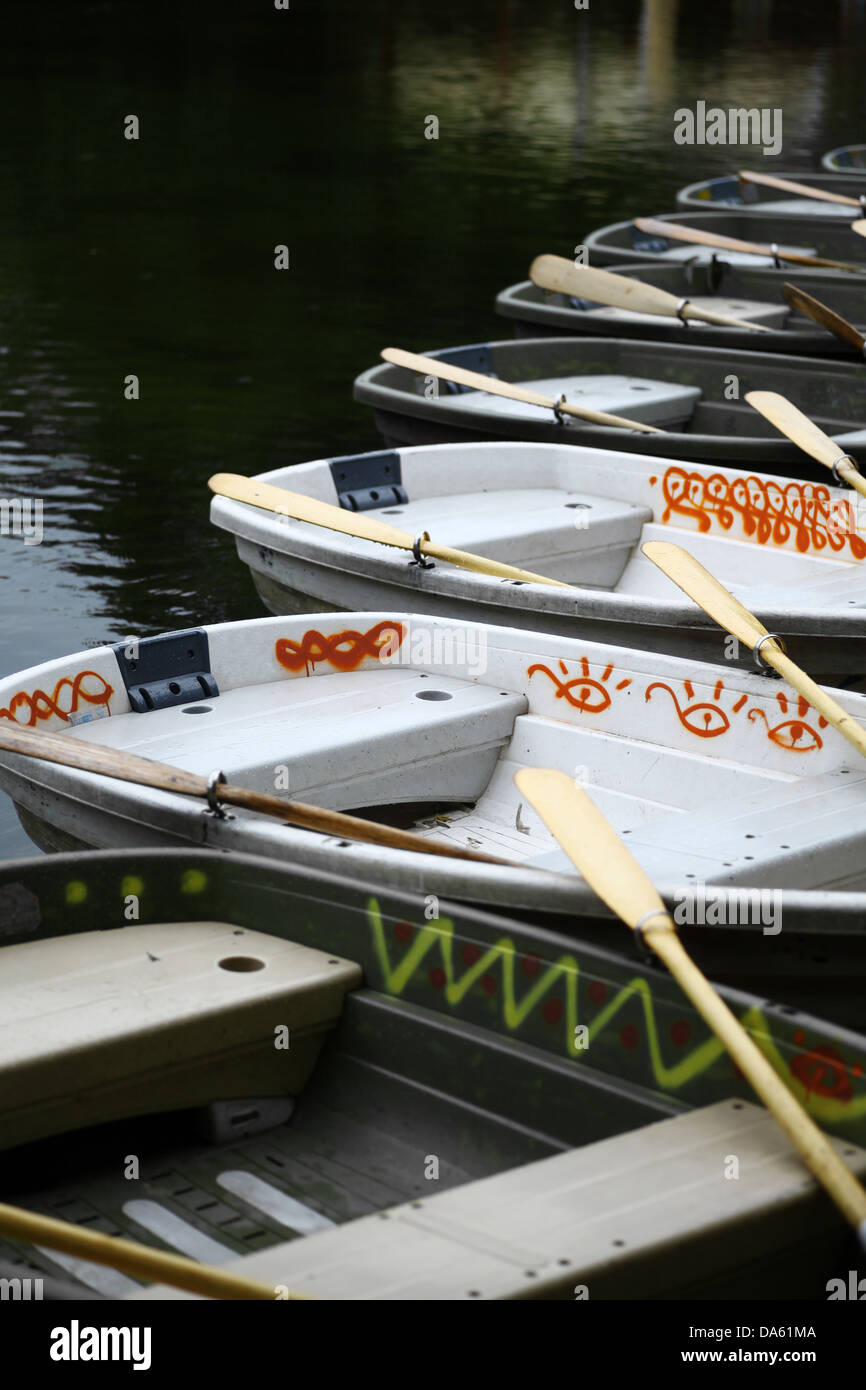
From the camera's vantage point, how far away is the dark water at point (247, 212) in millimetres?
9641

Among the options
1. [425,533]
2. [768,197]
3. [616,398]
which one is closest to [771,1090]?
[425,533]

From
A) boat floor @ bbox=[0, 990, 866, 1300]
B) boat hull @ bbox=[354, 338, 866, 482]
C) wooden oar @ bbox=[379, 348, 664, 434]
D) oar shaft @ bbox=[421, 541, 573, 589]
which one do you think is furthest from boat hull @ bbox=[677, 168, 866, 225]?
boat floor @ bbox=[0, 990, 866, 1300]

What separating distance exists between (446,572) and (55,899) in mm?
2230

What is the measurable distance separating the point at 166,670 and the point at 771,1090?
264 cm

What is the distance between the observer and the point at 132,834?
173 inches

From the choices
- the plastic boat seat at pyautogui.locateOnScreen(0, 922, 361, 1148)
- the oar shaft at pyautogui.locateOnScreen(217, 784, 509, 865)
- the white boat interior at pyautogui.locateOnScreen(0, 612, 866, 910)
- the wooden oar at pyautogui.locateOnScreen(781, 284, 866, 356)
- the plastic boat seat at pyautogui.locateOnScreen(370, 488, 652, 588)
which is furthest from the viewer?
the wooden oar at pyautogui.locateOnScreen(781, 284, 866, 356)

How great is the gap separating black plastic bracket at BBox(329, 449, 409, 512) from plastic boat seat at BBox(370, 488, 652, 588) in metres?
0.06

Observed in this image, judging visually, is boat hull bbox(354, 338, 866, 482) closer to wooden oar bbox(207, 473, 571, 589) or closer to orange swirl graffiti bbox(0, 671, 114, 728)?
wooden oar bbox(207, 473, 571, 589)

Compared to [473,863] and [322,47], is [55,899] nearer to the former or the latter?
[473,863]

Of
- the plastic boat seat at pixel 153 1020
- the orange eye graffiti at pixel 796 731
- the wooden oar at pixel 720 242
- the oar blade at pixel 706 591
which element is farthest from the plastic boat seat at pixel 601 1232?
the wooden oar at pixel 720 242

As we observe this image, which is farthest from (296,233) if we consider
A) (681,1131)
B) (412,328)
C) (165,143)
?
(681,1131)

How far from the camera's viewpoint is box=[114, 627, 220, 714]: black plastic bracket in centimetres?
521

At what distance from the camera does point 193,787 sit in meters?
4.21

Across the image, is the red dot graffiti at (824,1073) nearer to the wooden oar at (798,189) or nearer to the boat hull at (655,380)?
the boat hull at (655,380)
